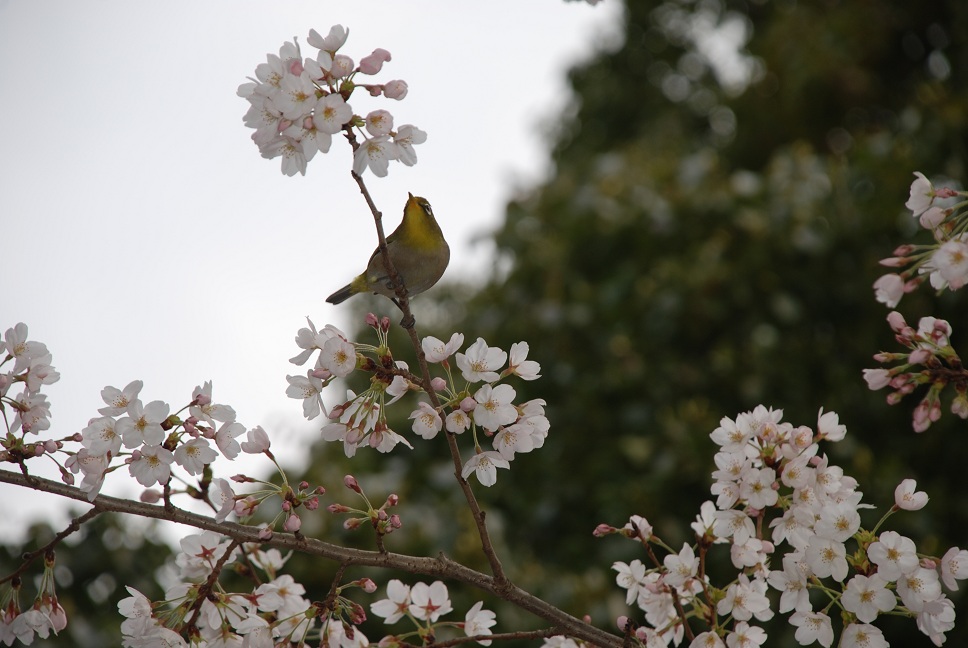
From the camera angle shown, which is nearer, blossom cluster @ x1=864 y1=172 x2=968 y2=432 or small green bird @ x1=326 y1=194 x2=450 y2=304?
blossom cluster @ x1=864 y1=172 x2=968 y2=432

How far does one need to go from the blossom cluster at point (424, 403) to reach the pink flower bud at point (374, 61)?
441mm

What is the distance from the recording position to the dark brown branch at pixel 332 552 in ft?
4.96

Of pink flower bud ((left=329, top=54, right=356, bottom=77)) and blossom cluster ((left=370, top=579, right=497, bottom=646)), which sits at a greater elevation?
pink flower bud ((left=329, top=54, right=356, bottom=77))

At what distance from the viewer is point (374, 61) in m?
1.43

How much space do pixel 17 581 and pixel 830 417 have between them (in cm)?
159

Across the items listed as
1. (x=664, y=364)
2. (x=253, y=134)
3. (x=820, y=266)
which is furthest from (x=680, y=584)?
(x=820, y=266)

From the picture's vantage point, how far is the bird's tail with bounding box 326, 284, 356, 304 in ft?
7.80

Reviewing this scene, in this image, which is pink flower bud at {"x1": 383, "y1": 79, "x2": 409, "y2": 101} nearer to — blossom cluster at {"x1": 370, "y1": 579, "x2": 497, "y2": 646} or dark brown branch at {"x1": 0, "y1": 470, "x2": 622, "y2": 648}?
dark brown branch at {"x1": 0, "y1": 470, "x2": 622, "y2": 648}

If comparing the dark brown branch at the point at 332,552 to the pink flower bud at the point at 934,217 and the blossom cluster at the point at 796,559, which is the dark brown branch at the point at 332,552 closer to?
the blossom cluster at the point at 796,559

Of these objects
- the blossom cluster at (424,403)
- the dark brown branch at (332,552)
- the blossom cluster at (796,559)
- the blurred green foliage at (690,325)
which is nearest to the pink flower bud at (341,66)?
the blossom cluster at (424,403)

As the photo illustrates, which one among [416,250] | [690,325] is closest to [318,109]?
[416,250]

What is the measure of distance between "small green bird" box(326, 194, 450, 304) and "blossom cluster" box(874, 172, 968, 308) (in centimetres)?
103

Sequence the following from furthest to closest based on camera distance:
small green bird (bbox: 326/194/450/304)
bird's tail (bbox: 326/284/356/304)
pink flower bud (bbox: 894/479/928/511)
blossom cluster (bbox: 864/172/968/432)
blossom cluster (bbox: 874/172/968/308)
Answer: bird's tail (bbox: 326/284/356/304) < small green bird (bbox: 326/194/450/304) < pink flower bud (bbox: 894/479/928/511) < blossom cluster (bbox: 864/172/968/432) < blossom cluster (bbox: 874/172/968/308)

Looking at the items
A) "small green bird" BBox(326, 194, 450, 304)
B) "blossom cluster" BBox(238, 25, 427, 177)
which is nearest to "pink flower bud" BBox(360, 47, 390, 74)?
"blossom cluster" BBox(238, 25, 427, 177)
